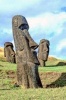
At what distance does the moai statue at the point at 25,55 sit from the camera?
57.8 feet

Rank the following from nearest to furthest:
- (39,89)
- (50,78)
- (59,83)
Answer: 1. (39,89)
2. (59,83)
3. (50,78)

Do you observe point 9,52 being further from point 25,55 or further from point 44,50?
point 25,55

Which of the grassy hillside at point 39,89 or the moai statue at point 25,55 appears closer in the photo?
the grassy hillside at point 39,89

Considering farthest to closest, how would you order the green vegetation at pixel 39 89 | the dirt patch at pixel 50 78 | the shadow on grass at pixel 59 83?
the dirt patch at pixel 50 78 < the shadow on grass at pixel 59 83 < the green vegetation at pixel 39 89

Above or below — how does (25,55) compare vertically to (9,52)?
below

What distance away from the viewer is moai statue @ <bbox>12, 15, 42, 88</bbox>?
17625 millimetres

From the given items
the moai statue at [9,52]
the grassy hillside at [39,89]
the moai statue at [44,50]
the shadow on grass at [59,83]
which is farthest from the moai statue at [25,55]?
the moai statue at [9,52]

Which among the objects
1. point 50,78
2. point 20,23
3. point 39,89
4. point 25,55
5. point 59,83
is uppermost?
point 20,23

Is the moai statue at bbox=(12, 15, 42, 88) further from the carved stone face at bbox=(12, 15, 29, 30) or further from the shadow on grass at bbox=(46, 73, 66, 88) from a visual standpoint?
the shadow on grass at bbox=(46, 73, 66, 88)

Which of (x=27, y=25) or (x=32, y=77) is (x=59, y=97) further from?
(x=27, y=25)

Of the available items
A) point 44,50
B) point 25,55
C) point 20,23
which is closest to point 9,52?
point 44,50

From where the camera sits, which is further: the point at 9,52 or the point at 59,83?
the point at 9,52

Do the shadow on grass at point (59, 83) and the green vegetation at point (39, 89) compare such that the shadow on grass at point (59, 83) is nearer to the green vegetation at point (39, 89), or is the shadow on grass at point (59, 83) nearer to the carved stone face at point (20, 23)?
the green vegetation at point (39, 89)

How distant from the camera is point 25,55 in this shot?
17.8 m
